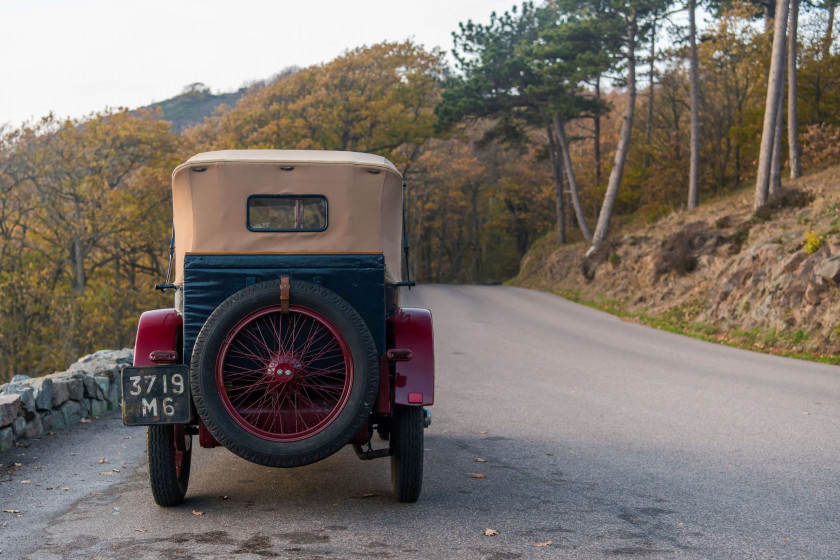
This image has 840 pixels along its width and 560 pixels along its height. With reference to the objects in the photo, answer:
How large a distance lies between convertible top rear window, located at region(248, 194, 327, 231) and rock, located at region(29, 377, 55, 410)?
3.87 meters

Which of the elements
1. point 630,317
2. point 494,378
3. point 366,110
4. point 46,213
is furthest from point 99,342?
point 494,378

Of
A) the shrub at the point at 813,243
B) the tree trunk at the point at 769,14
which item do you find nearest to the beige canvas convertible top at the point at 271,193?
the shrub at the point at 813,243

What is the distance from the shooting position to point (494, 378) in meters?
11.8

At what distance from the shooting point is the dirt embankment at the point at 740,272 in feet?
50.6

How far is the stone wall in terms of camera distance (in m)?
7.05

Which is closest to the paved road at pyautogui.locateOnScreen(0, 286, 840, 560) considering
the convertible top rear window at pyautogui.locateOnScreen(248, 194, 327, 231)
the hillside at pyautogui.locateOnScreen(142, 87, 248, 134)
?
the convertible top rear window at pyautogui.locateOnScreen(248, 194, 327, 231)

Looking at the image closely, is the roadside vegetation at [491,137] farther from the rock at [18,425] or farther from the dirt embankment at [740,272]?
the rock at [18,425]

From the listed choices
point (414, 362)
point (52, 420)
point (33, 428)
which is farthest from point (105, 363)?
point (414, 362)

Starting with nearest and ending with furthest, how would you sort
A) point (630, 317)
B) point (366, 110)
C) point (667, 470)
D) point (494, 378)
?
point (667, 470) < point (494, 378) < point (630, 317) < point (366, 110)

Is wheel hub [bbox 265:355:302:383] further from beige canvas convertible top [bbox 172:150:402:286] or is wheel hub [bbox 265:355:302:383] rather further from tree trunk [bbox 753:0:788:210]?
tree trunk [bbox 753:0:788:210]

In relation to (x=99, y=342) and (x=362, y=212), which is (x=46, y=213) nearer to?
(x=99, y=342)

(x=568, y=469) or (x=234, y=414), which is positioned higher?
(x=234, y=414)

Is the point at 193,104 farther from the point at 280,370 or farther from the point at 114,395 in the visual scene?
the point at 280,370

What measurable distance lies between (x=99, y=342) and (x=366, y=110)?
1725 cm
